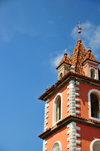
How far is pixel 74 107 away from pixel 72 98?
77 cm

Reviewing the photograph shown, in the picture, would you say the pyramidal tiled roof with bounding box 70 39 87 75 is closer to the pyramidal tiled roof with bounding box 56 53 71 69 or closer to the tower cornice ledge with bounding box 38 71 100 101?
the pyramidal tiled roof with bounding box 56 53 71 69

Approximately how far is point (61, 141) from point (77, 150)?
1988 mm

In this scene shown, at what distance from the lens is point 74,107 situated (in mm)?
24516

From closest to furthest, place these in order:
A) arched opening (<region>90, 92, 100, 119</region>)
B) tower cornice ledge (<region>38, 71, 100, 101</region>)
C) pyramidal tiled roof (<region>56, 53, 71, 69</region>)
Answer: tower cornice ledge (<region>38, 71, 100, 101</region>) < arched opening (<region>90, 92, 100, 119</region>) < pyramidal tiled roof (<region>56, 53, 71, 69</region>)

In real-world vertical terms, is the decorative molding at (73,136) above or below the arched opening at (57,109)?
below

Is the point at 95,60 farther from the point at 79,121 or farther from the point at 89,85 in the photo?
the point at 79,121

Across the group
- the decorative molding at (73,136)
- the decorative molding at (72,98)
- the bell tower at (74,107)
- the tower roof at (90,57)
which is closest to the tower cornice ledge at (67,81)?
the bell tower at (74,107)

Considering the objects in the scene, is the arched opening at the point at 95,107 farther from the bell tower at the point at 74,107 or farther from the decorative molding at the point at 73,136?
the decorative molding at the point at 73,136

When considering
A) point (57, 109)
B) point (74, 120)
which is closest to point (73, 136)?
point (74, 120)

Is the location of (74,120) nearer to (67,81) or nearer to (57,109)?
(57,109)

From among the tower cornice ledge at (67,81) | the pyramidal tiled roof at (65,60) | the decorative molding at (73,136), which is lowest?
the decorative molding at (73,136)

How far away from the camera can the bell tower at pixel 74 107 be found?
23.5 m

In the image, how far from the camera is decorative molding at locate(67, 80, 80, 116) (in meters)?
24.3

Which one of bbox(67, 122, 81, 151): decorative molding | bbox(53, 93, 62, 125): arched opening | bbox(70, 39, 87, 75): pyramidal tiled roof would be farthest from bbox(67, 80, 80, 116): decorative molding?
bbox(70, 39, 87, 75): pyramidal tiled roof
